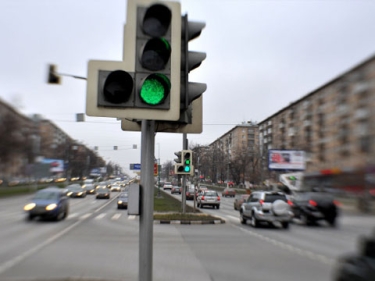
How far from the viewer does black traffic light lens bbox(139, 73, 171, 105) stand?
3.34m

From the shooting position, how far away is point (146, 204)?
3721 mm

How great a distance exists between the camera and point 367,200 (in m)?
2.17

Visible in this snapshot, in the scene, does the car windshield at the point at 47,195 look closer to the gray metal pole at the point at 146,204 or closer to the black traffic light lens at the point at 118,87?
the gray metal pole at the point at 146,204

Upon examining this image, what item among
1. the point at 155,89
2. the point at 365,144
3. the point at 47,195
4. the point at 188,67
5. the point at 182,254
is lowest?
the point at 182,254

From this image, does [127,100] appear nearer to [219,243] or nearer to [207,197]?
[219,243]

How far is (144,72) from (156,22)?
528 mm

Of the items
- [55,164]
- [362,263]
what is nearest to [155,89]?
[362,263]

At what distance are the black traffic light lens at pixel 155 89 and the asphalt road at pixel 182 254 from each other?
2.05 meters

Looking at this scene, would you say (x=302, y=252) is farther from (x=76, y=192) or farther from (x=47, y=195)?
(x=76, y=192)

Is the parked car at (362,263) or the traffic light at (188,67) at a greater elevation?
the traffic light at (188,67)

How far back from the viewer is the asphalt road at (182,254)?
6332 millimetres

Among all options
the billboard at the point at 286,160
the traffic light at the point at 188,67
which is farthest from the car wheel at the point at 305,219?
the traffic light at the point at 188,67

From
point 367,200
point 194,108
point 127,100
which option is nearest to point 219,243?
point 194,108

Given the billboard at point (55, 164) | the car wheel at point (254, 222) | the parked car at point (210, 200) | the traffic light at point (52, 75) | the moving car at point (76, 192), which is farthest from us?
the moving car at point (76, 192)
